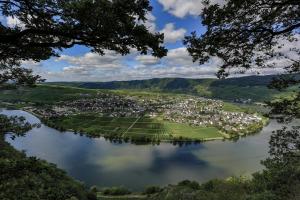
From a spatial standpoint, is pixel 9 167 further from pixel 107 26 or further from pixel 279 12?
pixel 279 12

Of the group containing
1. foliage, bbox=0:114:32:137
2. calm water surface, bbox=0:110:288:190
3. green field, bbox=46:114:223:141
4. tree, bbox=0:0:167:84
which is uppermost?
tree, bbox=0:0:167:84

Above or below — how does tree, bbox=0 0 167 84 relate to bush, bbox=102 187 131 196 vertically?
above

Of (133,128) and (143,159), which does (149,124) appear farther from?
(143,159)

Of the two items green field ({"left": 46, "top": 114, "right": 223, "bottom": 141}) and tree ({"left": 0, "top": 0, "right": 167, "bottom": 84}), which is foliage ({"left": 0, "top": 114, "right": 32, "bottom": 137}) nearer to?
tree ({"left": 0, "top": 0, "right": 167, "bottom": 84})

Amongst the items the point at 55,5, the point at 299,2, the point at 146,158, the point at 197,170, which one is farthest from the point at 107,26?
the point at 146,158

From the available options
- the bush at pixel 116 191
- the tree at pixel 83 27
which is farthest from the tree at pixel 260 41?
the bush at pixel 116 191

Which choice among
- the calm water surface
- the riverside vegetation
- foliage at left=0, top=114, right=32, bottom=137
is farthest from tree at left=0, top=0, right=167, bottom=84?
the riverside vegetation

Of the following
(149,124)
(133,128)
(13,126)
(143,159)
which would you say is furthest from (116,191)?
(149,124)
